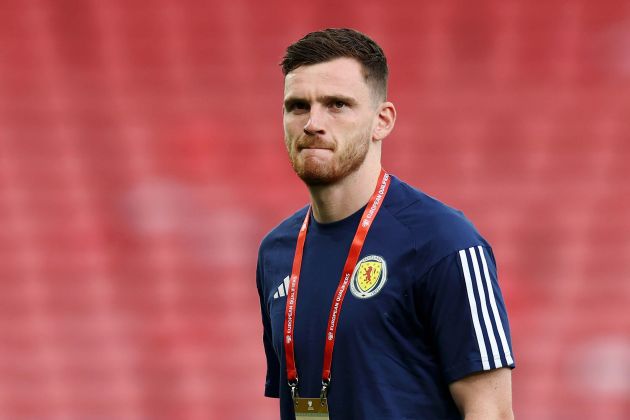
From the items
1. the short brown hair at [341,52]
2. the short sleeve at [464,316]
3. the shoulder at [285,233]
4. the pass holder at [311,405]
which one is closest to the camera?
the short sleeve at [464,316]

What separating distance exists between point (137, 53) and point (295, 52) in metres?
2.95

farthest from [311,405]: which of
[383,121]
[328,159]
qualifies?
[383,121]

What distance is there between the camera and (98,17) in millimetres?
4988

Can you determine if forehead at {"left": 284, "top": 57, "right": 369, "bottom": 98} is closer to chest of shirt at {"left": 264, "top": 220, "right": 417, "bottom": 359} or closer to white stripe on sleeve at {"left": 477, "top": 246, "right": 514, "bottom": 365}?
chest of shirt at {"left": 264, "top": 220, "right": 417, "bottom": 359}

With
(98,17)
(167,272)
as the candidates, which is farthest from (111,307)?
(98,17)

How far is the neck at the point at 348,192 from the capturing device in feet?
6.86

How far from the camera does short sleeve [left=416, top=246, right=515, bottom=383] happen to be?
1.89m

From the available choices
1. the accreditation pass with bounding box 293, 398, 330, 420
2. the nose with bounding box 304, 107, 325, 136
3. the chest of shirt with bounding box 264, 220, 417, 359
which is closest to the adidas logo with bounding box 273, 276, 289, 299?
the chest of shirt with bounding box 264, 220, 417, 359

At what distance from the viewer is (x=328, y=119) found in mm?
2035

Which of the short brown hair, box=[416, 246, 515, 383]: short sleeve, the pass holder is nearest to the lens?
box=[416, 246, 515, 383]: short sleeve

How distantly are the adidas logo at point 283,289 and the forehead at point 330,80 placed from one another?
0.39 meters

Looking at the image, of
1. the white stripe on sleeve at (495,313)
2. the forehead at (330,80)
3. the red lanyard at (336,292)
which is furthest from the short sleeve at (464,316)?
the forehead at (330,80)

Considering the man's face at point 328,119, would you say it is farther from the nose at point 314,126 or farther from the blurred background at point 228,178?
the blurred background at point 228,178

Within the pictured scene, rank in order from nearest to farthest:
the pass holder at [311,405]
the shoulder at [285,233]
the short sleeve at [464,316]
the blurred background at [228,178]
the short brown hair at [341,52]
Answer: the short sleeve at [464,316] → the pass holder at [311,405] → the short brown hair at [341,52] → the shoulder at [285,233] → the blurred background at [228,178]
